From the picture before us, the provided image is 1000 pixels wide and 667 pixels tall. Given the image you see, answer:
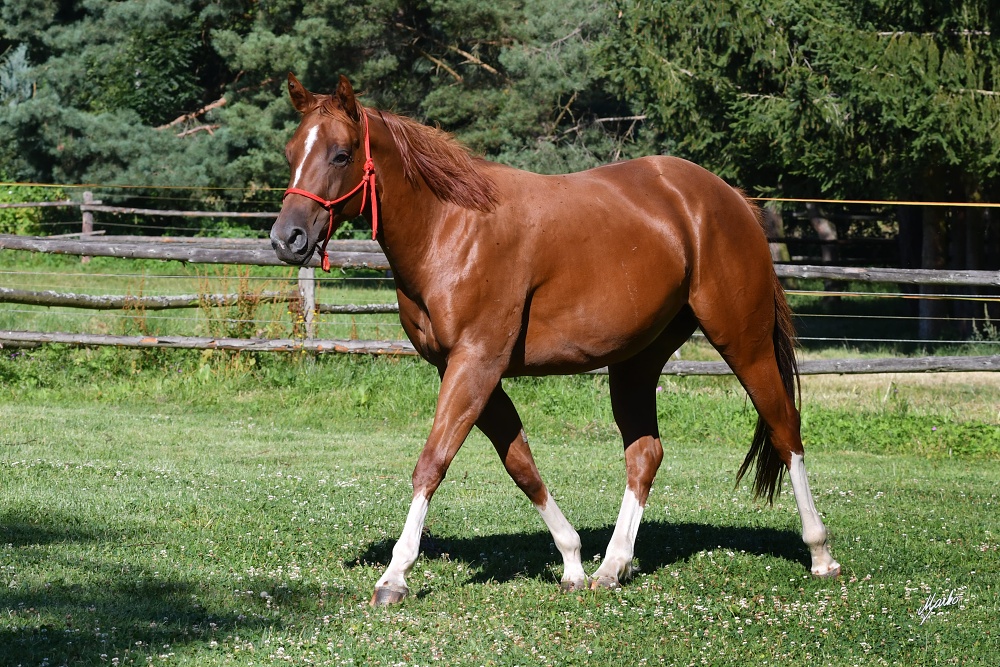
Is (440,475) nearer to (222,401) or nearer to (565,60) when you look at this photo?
(222,401)

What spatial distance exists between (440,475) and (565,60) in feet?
69.9

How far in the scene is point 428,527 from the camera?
6551mm

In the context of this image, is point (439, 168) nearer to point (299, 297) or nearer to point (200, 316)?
point (299, 297)

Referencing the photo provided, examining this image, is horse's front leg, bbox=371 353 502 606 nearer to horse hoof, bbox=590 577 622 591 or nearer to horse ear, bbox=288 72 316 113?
horse hoof, bbox=590 577 622 591

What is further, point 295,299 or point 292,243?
point 295,299

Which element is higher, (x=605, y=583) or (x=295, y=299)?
(x=605, y=583)

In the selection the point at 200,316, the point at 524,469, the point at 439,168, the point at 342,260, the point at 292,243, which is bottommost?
the point at 200,316

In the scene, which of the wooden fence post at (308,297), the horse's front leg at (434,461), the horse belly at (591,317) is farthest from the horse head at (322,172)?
the wooden fence post at (308,297)

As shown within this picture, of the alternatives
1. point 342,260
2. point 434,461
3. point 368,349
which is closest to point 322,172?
point 434,461

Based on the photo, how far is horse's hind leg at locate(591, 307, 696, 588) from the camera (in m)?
6.04

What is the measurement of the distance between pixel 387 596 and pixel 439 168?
2047mm

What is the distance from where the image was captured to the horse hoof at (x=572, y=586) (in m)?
5.45

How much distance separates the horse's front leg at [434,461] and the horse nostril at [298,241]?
2.92 ft

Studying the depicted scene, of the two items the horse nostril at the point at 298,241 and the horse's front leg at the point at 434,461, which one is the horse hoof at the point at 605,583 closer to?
the horse's front leg at the point at 434,461
